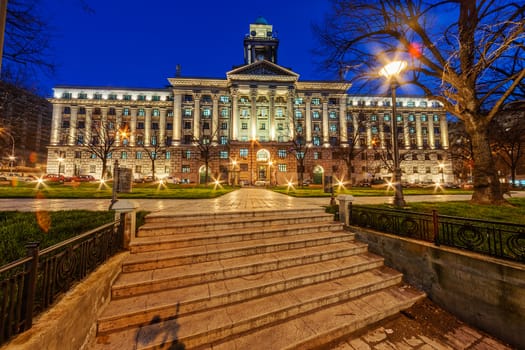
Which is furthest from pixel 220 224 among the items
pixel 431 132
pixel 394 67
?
pixel 431 132

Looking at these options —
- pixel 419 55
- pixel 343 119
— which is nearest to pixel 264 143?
pixel 343 119

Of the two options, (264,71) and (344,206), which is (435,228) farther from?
(264,71)

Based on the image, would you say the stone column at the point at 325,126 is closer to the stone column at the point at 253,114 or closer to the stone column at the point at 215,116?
the stone column at the point at 253,114

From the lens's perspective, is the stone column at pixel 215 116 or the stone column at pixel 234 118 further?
the stone column at pixel 215 116

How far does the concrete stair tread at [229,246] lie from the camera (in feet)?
13.3

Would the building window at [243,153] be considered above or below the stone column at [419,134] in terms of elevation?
below

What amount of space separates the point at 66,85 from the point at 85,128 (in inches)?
476

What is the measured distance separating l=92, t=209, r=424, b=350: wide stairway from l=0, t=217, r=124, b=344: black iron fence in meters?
0.54

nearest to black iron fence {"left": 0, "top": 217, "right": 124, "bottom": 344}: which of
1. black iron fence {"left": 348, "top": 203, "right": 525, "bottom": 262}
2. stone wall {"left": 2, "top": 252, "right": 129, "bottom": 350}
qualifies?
stone wall {"left": 2, "top": 252, "right": 129, "bottom": 350}

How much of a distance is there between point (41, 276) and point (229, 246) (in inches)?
117

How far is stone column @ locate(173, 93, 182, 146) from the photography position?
1893 inches

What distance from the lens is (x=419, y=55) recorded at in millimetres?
9141

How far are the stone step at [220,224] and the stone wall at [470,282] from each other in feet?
8.31

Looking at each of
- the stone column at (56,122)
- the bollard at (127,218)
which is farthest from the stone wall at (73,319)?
the stone column at (56,122)
